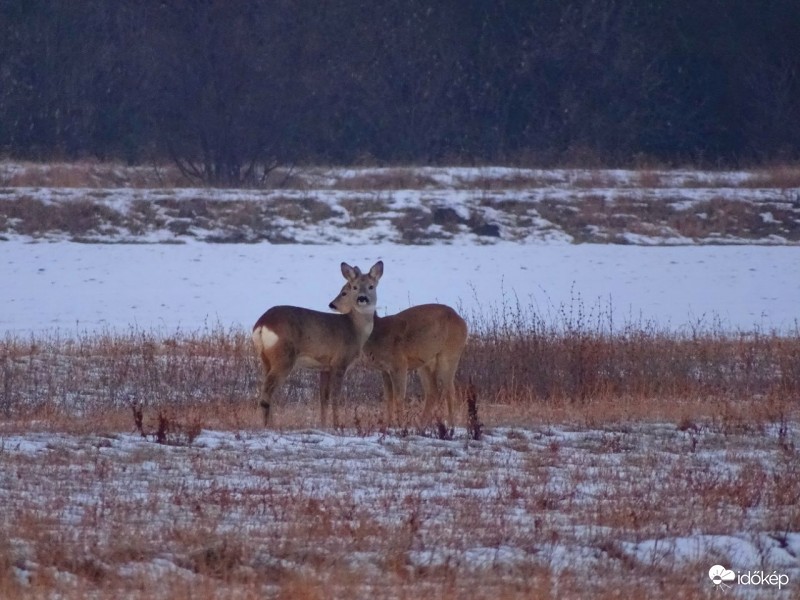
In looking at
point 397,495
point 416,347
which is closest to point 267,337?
point 416,347

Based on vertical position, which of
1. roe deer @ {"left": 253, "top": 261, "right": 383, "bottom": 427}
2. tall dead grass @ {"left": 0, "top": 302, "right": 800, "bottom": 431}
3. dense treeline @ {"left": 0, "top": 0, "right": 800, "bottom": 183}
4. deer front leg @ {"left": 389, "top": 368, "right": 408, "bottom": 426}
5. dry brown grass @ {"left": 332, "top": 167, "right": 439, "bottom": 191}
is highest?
dense treeline @ {"left": 0, "top": 0, "right": 800, "bottom": 183}

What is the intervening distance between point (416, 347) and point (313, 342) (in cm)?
132

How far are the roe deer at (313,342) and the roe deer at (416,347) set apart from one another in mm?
211

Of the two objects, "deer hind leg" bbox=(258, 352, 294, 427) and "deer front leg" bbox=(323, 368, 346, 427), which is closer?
"deer hind leg" bbox=(258, 352, 294, 427)

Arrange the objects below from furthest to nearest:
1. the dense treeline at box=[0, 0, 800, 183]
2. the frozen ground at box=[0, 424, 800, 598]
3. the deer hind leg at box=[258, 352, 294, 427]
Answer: the dense treeline at box=[0, 0, 800, 183], the deer hind leg at box=[258, 352, 294, 427], the frozen ground at box=[0, 424, 800, 598]

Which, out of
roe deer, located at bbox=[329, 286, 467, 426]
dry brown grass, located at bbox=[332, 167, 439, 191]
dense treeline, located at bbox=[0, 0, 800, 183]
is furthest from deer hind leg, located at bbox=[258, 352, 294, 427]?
dense treeline, located at bbox=[0, 0, 800, 183]

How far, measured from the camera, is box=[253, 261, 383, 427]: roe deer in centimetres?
1177

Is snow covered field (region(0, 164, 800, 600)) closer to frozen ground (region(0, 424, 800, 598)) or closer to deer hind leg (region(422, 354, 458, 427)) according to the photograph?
frozen ground (region(0, 424, 800, 598))

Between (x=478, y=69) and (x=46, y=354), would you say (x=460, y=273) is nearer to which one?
(x=46, y=354)

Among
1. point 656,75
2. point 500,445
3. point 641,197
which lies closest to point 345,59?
point 656,75

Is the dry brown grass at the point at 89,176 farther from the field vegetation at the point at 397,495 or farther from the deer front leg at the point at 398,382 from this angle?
the deer front leg at the point at 398,382

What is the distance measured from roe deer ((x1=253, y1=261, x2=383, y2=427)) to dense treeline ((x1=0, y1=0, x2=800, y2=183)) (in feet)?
89.1

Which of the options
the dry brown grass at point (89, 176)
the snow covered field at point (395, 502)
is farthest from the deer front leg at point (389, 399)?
the dry brown grass at point (89, 176)

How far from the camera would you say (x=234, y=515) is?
23.7 feet
